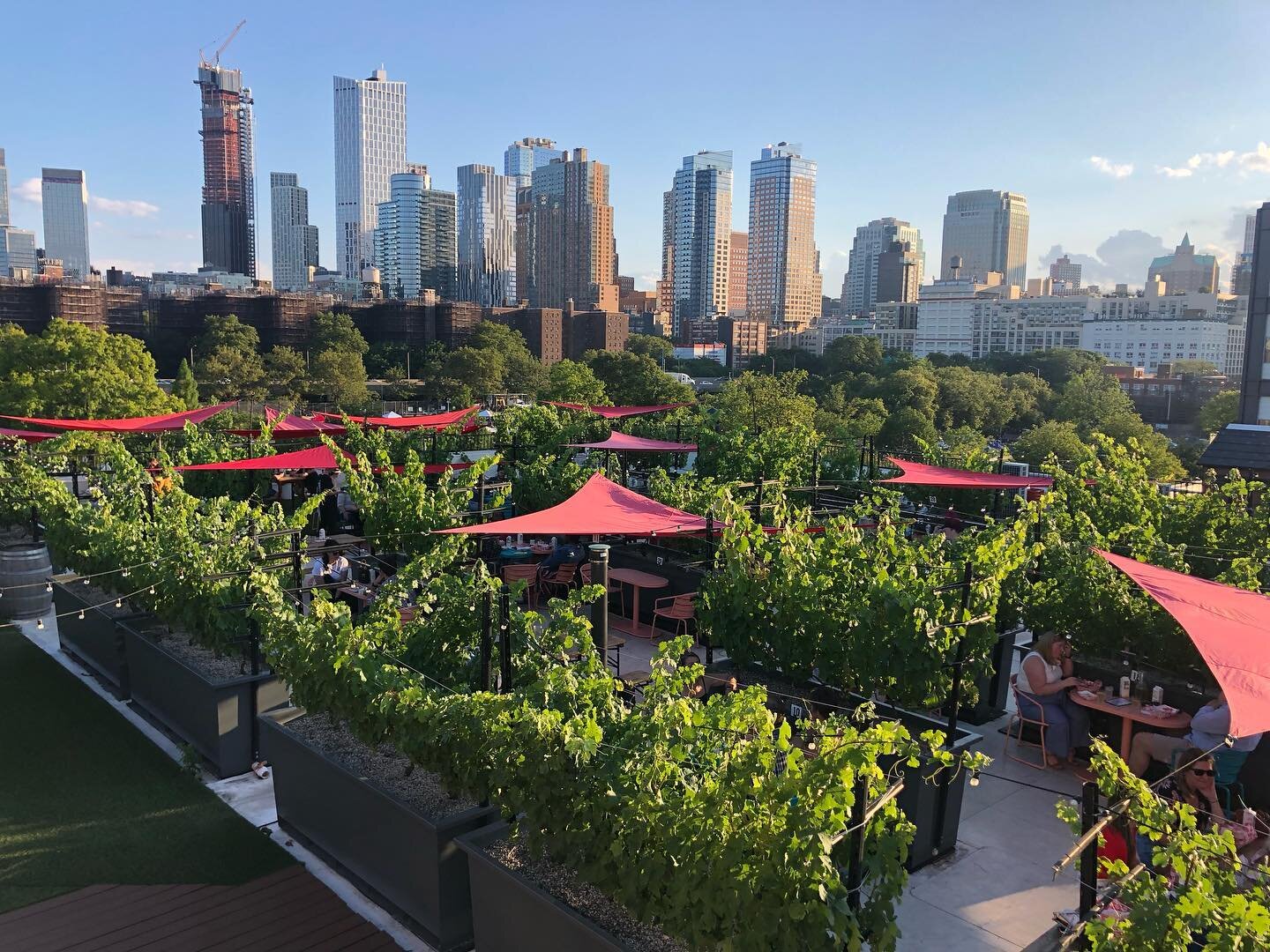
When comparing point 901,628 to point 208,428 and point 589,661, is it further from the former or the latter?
point 208,428

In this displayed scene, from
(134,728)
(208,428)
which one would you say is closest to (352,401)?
(208,428)

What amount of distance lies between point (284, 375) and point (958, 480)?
68.8 metres

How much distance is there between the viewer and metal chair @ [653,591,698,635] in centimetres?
1239

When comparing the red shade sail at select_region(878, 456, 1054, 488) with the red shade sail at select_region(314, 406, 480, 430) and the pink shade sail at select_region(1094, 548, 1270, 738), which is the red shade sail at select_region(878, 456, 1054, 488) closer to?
the pink shade sail at select_region(1094, 548, 1270, 738)

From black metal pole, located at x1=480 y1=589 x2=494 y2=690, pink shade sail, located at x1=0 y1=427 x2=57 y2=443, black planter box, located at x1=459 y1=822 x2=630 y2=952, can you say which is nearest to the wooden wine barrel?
pink shade sail, located at x1=0 y1=427 x2=57 y2=443

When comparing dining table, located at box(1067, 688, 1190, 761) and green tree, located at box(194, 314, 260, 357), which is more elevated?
green tree, located at box(194, 314, 260, 357)

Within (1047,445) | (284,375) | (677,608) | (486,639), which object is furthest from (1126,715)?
(284,375)

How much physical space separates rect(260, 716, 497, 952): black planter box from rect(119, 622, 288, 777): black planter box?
112 centimetres

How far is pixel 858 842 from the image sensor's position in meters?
4.52

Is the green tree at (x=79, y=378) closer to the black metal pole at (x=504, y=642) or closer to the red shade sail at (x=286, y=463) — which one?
the red shade sail at (x=286, y=463)

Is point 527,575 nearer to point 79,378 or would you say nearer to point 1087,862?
point 1087,862

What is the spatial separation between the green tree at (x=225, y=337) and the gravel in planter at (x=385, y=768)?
75153mm

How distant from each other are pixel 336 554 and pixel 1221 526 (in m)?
12.4

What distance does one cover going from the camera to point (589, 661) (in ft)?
20.7
